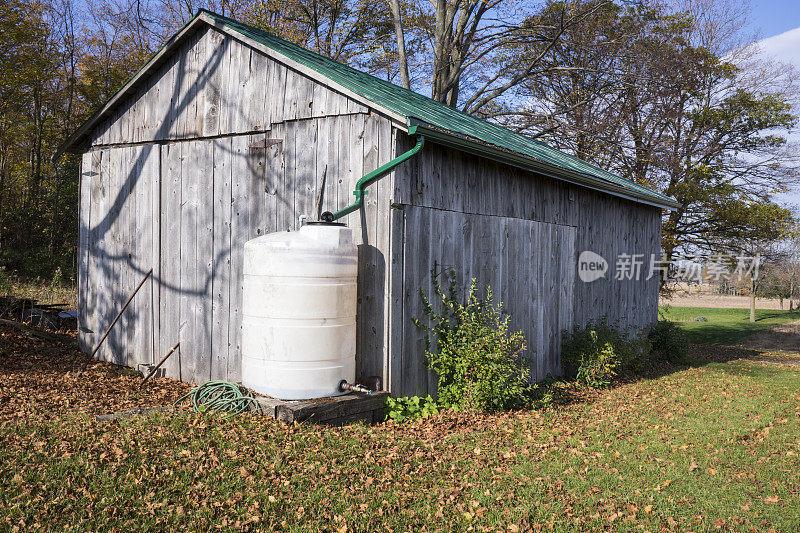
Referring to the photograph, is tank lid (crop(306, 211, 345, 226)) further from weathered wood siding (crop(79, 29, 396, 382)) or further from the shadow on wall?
the shadow on wall

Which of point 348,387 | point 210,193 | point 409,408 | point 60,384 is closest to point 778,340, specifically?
point 409,408

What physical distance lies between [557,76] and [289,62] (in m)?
16.3

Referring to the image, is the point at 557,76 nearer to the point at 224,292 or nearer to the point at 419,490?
the point at 224,292

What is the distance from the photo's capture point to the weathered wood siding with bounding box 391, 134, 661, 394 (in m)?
6.75

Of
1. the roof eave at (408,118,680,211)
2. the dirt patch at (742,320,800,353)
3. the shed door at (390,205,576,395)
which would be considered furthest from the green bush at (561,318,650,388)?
the dirt patch at (742,320,800,353)

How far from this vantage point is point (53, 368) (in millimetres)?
8391

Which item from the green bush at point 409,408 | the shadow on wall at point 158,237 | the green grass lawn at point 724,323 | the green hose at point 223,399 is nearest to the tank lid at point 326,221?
the shadow on wall at point 158,237

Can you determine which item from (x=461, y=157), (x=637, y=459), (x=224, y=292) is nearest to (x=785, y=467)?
(x=637, y=459)

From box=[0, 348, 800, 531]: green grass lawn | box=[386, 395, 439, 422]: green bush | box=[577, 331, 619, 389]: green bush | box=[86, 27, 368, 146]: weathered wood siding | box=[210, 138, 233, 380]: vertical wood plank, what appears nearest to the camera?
box=[0, 348, 800, 531]: green grass lawn

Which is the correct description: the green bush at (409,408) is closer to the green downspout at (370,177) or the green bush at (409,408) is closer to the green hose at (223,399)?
the green hose at (223,399)

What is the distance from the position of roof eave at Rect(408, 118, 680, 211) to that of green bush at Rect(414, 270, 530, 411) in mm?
1593

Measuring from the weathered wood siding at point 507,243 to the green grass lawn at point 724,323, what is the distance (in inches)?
314

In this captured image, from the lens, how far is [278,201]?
7.33 meters

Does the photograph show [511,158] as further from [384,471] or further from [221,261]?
[384,471]
